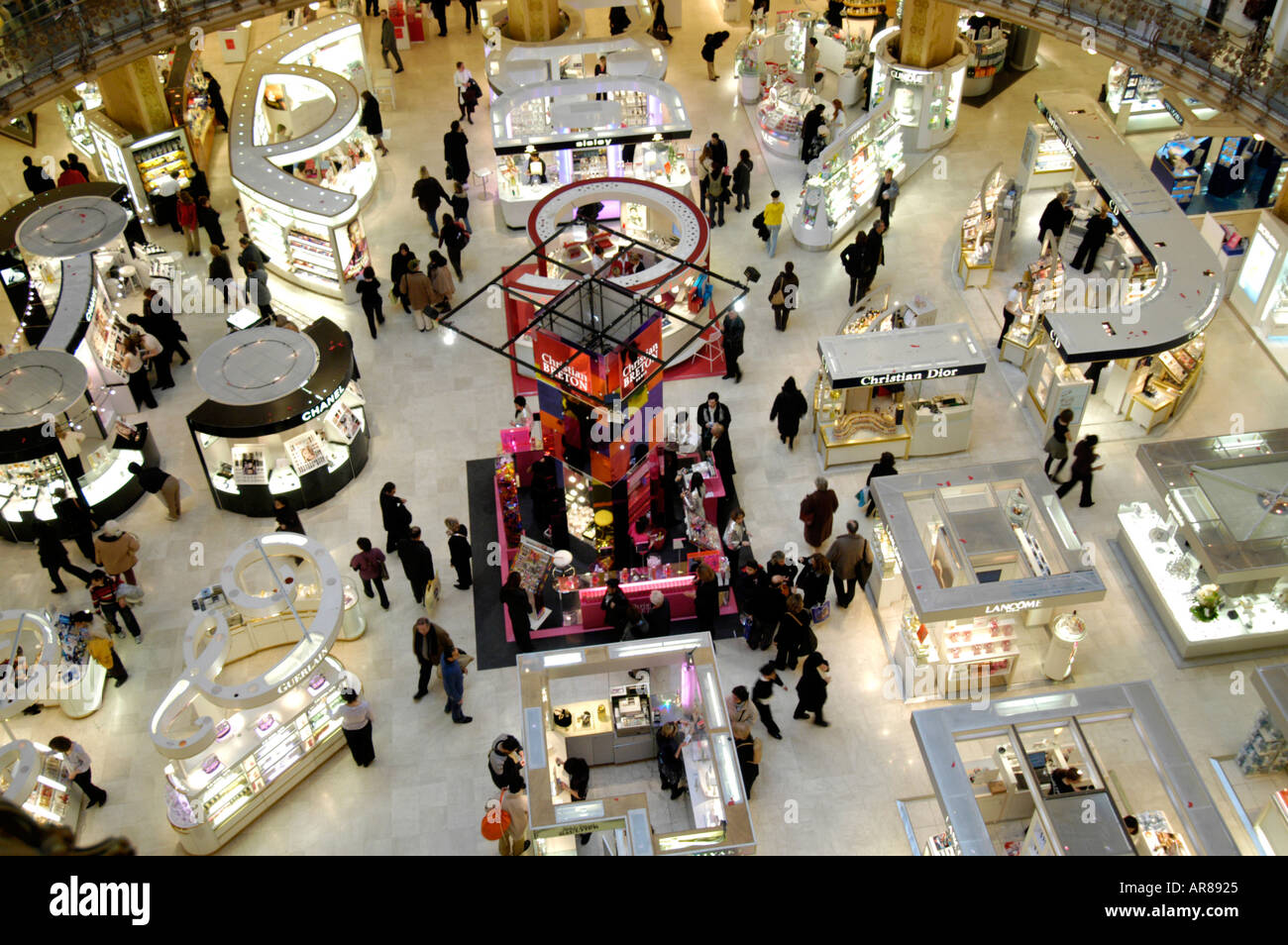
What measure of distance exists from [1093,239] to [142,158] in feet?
55.8

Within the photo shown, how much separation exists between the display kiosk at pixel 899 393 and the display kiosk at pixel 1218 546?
2.70 m

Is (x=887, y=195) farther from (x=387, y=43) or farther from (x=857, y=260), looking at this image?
(x=387, y=43)

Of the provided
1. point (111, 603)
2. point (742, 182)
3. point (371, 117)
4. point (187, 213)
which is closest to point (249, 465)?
point (111, 603)

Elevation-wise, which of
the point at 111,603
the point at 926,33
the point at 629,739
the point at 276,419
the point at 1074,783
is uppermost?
the point at 926,33

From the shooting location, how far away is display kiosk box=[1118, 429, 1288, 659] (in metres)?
13.6

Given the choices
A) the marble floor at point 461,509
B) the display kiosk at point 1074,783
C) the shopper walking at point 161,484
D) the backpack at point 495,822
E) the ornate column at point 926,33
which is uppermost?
the ornate column at point 926,33

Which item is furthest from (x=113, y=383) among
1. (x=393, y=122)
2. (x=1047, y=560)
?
(x=1047, y=560)

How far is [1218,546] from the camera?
13.6 m

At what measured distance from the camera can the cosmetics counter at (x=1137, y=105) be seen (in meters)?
23.1

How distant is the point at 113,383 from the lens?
57.5ft

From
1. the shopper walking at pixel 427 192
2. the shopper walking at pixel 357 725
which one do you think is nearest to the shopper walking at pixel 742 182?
the shopper walking at pixel 427 192

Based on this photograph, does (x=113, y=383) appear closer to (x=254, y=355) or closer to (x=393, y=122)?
(x=254, y=355)

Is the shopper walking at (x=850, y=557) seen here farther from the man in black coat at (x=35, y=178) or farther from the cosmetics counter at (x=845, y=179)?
the man in black coat at (x=35, y=178)

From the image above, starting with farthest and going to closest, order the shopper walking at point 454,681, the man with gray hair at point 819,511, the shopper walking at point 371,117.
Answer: the shopper walking at point 371,117
the man with gray hair at point 819,511
the shopper walking at point 454,681
